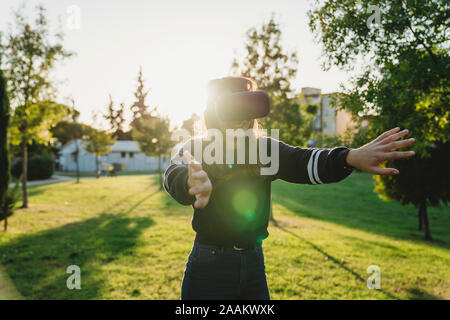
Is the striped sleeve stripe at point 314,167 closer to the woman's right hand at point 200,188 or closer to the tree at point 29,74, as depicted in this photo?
the woman's right hand at point 200,188

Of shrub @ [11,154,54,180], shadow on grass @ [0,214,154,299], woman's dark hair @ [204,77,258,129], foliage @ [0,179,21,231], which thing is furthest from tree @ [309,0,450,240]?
shrub @ [11,154,54,180]

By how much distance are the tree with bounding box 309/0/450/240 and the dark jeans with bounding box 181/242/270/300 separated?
10.3ft

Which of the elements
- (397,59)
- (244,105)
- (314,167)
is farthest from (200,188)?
(397,59)

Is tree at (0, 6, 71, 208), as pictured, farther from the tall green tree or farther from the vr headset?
the tall green tree

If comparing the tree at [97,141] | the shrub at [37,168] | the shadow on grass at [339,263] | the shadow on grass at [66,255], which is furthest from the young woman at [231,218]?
the tree at [97,141]

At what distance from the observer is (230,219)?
225 cm

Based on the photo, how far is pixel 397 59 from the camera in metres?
4.75

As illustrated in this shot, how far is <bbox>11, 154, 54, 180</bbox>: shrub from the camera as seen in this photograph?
31652mm

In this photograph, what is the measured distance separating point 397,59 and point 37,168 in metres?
35.1

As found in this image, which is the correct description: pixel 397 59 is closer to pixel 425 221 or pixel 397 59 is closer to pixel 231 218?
pixel 231 218

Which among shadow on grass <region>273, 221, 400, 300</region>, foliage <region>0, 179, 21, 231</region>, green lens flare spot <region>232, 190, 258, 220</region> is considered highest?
green lens flare spot <region>232, 190, 258, 220</region>
